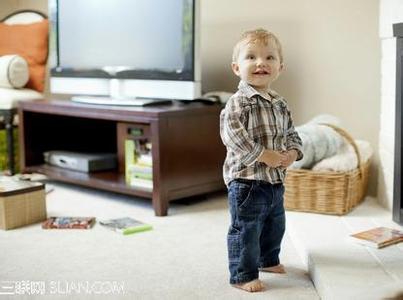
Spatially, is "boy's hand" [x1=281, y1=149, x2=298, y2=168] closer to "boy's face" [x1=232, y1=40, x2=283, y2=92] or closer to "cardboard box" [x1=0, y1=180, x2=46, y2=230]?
"boy's face" [x1=232, y1=40, x2=283, y2=92]

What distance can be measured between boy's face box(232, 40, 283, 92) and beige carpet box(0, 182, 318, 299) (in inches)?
23.9

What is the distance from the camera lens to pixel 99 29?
124 inches

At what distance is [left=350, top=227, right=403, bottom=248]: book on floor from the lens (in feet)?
6.42

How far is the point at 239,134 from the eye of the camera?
1.70 meters

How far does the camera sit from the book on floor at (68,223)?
244 centimetres

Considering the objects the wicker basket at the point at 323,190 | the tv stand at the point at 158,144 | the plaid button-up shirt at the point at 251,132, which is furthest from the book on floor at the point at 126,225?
the plaid button-up shirt at the point at 251,132

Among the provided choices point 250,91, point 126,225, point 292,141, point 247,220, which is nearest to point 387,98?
point 292,141

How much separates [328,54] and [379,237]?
1153 mm

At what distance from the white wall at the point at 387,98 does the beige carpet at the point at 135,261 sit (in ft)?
1.78

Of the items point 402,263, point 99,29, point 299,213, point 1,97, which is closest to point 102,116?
point 99,29

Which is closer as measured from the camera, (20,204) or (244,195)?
(244,195)

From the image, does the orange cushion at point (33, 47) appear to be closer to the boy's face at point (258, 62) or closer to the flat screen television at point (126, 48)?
the flat screen television at point (126, 48)

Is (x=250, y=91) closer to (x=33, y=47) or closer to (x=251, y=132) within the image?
(x=251, y=132)

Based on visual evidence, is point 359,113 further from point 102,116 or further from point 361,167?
point 102,116
